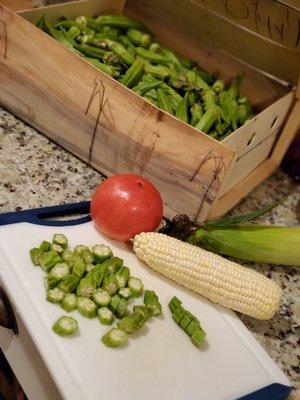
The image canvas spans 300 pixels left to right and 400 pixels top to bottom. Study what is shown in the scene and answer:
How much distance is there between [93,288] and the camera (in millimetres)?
1106

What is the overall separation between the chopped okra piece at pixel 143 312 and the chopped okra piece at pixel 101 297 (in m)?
0.06

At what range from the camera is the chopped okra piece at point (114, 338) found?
1029 mm

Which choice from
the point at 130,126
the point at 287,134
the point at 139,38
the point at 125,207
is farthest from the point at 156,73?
the point at 125,207

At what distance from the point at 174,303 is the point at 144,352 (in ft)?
0.47

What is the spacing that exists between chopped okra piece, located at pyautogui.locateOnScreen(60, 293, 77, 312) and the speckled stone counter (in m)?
0.36

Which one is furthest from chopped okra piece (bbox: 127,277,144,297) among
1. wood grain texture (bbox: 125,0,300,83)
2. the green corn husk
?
wood grain texture (bbox: 125,0,300,83)

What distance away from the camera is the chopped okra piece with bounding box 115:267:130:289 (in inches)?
45.1

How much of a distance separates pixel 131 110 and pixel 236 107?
0.46 metres

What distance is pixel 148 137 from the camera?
1372 mm

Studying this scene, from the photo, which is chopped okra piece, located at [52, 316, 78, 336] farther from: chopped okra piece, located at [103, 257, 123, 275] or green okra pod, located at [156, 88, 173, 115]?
green okra pod, located at [156, 88, 173, 115]

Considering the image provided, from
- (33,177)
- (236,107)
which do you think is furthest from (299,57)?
(33,177)

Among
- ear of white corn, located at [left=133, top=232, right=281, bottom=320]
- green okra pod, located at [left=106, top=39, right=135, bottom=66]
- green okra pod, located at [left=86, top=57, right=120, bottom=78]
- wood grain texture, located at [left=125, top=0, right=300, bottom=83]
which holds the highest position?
wood grain texture, located at [left=125, top=0, right=300, bottom=83]

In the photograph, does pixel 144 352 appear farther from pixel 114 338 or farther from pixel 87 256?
pixel 87 256

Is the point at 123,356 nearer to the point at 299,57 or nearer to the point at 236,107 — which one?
the point at 236,107
